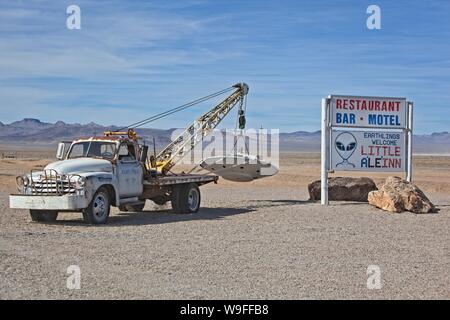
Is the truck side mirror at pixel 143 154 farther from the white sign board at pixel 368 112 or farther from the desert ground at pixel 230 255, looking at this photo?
the white sign board at pixel 368 112

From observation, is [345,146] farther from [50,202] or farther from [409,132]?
[50,202]

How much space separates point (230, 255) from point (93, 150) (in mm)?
7071

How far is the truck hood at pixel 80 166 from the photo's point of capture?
54.5 ft

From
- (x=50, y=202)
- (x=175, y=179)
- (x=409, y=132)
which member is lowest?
(x=50, y=202)

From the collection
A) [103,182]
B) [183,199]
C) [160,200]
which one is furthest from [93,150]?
[160,200]

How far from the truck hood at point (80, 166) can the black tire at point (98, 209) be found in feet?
1.81

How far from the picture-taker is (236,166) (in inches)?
1014

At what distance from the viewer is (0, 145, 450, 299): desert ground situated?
926 centimetres
